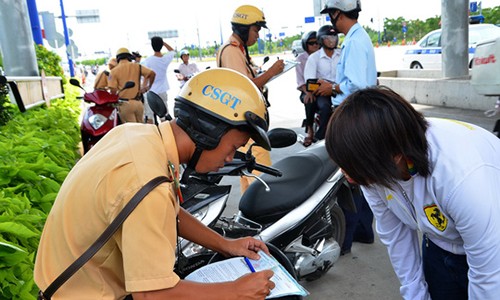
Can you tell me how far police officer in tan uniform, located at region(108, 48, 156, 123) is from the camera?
6.62m

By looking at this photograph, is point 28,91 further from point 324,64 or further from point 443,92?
point 443,92

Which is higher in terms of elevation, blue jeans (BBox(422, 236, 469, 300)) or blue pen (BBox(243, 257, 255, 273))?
blue pen (BBox(243, 257, 255, 273))

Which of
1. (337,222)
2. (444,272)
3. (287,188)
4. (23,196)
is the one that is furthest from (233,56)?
(444,272)

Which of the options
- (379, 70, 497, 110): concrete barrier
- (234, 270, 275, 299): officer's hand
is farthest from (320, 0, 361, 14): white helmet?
(379, 70, 497, 110): concrete barrier

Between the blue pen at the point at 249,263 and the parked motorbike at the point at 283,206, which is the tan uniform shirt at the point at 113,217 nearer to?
the blue pen at the point at 249,263

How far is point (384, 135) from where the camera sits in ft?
4.52

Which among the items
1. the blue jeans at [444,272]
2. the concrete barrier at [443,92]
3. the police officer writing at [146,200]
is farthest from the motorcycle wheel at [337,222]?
the concrete barrier at [443,92]

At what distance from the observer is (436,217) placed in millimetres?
1631

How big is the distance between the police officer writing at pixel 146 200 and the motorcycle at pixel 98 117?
4185 mm

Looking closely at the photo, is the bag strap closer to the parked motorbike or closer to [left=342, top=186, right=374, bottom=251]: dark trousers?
the parked motorbike

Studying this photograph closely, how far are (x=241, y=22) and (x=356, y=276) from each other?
6.73ft

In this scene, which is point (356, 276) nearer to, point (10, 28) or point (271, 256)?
point (271, 256)

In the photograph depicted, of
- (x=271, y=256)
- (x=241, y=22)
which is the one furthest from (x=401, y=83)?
(x=271, y=256)

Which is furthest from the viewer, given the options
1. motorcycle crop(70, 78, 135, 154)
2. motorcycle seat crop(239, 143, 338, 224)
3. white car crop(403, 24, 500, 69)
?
white car crop(403, 24, 500, 69)
